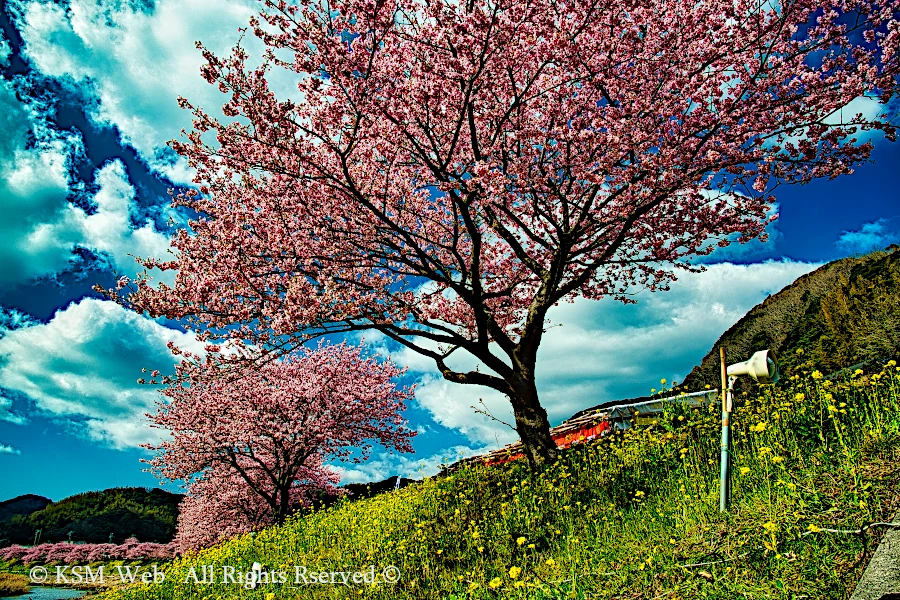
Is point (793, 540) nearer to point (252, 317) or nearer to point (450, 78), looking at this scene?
point (450, 78)

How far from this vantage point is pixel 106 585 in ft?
75.8

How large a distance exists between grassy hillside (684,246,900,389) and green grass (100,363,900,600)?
1.89 metres

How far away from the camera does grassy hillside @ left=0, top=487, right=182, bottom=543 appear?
1700 inches

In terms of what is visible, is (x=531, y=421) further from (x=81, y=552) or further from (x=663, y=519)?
(x=81, y=552)

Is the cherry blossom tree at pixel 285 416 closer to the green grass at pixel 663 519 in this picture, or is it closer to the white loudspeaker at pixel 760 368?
the green grass at pixel 663 519

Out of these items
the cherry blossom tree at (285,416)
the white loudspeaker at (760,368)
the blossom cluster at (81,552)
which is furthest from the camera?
the blossom cluster at (81,552)

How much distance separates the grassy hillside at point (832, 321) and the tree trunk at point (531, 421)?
3.41m

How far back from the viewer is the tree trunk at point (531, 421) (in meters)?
10.4

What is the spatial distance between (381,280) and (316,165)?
9.47 ft

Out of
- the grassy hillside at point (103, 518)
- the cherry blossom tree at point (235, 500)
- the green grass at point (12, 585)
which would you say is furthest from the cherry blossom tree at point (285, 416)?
the grassy hillside at point (103, 518)

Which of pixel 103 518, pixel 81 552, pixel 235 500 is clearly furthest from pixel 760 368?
pixel 103 518

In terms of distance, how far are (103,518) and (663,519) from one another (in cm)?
5355

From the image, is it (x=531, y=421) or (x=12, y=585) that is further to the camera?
(x=12, y=585)

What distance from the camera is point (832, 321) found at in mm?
13445
